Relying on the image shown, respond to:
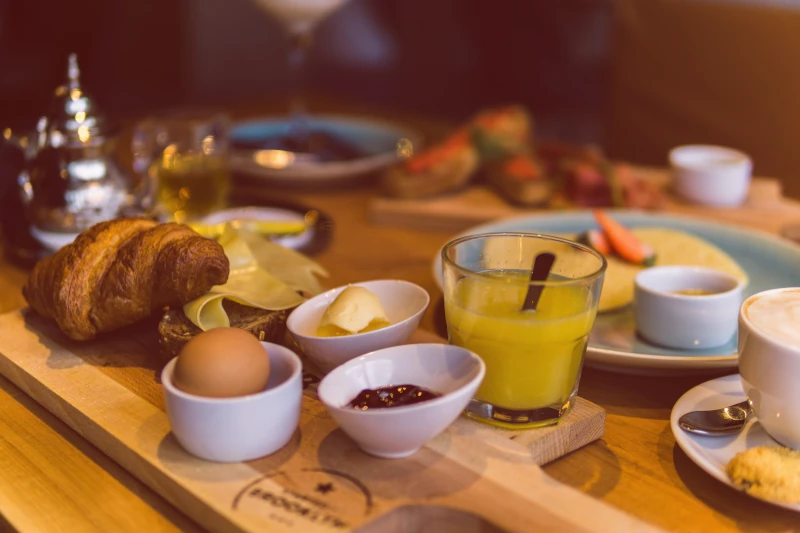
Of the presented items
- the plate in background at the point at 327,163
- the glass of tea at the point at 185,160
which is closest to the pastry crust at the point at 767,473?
the glass of tea at the point at 185,160

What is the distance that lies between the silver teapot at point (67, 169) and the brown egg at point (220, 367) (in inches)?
27.7

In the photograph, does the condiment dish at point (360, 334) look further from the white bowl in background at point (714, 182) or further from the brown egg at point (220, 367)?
the white bowl in background at point (714, 182)

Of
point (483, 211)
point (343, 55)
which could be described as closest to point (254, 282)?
point (483, 211)

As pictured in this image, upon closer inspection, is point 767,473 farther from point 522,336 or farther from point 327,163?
point 327,163

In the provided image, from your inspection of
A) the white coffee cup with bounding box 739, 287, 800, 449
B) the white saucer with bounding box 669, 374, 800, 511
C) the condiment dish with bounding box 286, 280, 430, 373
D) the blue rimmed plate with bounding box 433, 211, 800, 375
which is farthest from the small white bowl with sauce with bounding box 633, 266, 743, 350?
the condiment dish with bounding box 286, 280, 430, 373

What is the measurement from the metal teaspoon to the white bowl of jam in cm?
27

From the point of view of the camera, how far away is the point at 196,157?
71.0 inches

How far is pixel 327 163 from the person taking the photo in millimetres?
2127

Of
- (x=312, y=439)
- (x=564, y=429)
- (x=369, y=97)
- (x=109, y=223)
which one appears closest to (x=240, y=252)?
(x=109, y=223)

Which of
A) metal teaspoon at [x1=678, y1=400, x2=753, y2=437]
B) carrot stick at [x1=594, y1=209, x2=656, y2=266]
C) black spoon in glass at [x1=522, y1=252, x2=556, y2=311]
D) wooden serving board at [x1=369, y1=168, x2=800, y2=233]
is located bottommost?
wooden serving board at [x1=369, y1=168, x2=800, y2=233]

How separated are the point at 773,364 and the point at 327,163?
1.39m

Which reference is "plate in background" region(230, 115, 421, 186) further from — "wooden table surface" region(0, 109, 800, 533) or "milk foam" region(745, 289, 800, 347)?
"milk foam" region(745, 289, 800, 347)

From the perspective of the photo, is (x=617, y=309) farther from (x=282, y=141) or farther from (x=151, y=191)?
(x=282, y=141)

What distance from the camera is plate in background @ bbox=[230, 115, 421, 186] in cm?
207
